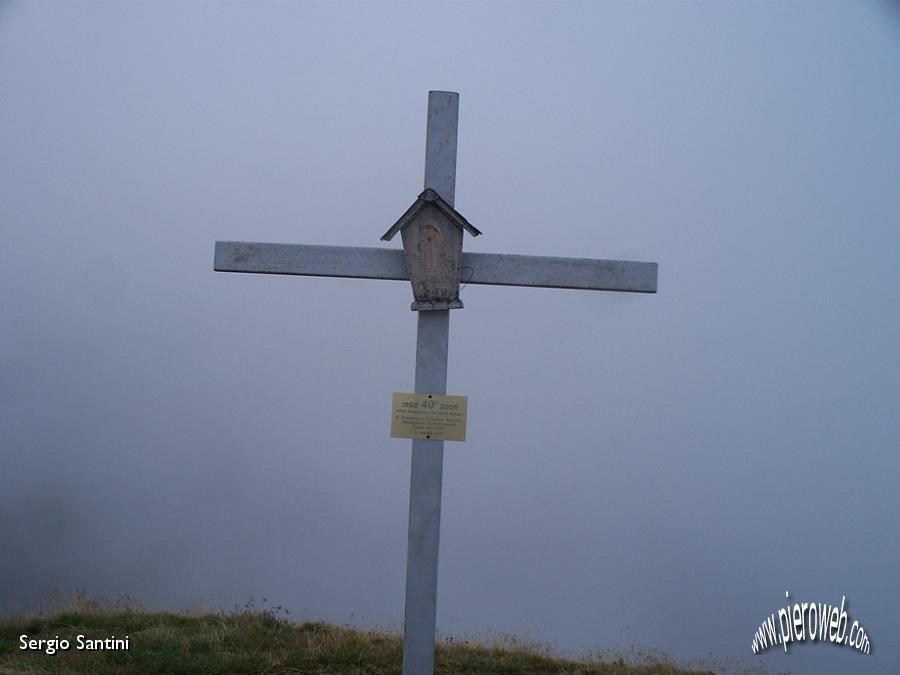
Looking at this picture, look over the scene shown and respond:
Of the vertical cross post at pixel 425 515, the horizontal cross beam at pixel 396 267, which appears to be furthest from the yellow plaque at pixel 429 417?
the horizontal cross beam at pixel 396 267


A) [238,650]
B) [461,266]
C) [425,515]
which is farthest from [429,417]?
[238,650]

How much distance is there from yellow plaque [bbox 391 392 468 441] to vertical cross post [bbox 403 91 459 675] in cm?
6

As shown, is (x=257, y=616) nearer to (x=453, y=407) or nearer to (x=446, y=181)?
(x=453, y=407)

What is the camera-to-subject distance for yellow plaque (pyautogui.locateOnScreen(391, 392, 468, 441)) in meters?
5.00

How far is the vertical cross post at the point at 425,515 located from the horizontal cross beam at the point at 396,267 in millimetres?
422

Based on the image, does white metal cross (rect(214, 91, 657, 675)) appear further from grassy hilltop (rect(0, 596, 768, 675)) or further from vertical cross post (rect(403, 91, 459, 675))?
grassy hilltop (rect(0, 596, 768, 675))

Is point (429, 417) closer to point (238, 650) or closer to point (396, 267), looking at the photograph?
point (396, 267)

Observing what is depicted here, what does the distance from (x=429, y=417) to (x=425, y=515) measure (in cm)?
Answer: 57

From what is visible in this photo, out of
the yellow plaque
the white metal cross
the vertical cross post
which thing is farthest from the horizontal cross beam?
the yellow plaque

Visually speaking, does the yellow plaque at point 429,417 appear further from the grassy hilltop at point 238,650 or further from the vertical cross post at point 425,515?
the grassy hilltop at point 238,650

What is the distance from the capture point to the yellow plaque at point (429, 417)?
A: 500 cm

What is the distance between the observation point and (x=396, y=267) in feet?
16.9

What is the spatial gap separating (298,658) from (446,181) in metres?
3.45

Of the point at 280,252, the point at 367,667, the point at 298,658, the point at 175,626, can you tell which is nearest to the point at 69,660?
the point at 175,626
